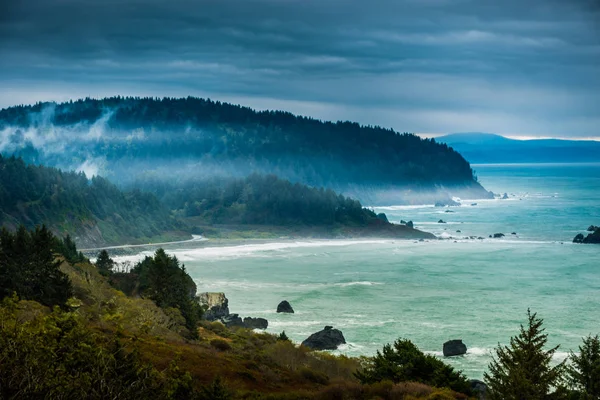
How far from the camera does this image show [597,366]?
51625 millimetres

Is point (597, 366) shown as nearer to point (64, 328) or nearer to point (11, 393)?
point (64, 328)

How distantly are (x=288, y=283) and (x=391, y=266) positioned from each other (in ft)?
112

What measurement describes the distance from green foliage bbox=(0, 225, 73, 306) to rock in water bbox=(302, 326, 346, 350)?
88.4 feet

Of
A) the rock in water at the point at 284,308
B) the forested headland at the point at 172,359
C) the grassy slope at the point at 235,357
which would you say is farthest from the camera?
the rock in water at the point at 284,308

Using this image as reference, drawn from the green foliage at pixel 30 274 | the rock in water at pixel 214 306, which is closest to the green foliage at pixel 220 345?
the green foliage at pixel 30 274

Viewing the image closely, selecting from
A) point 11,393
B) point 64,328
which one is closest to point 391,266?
point 64,328

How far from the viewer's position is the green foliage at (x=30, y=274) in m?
66.6

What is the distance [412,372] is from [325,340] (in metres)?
34.5

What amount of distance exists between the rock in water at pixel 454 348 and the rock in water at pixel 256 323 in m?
23.4

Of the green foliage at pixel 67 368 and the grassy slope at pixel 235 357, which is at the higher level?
the green foliage at pixel 67 368

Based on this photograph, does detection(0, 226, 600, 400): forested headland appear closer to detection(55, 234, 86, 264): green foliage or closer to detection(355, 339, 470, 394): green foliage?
detection(355, 339, 470, 394): green foliage

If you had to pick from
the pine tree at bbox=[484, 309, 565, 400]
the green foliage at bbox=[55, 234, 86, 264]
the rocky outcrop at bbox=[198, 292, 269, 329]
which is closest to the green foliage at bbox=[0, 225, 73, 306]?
the rocky outcrop at bbox=[198, 292, 269, 329]

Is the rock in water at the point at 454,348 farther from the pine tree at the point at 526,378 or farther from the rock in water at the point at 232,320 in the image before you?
the pine tree at the point at 526,378

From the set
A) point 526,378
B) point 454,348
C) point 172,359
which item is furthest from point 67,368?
point 454,348
